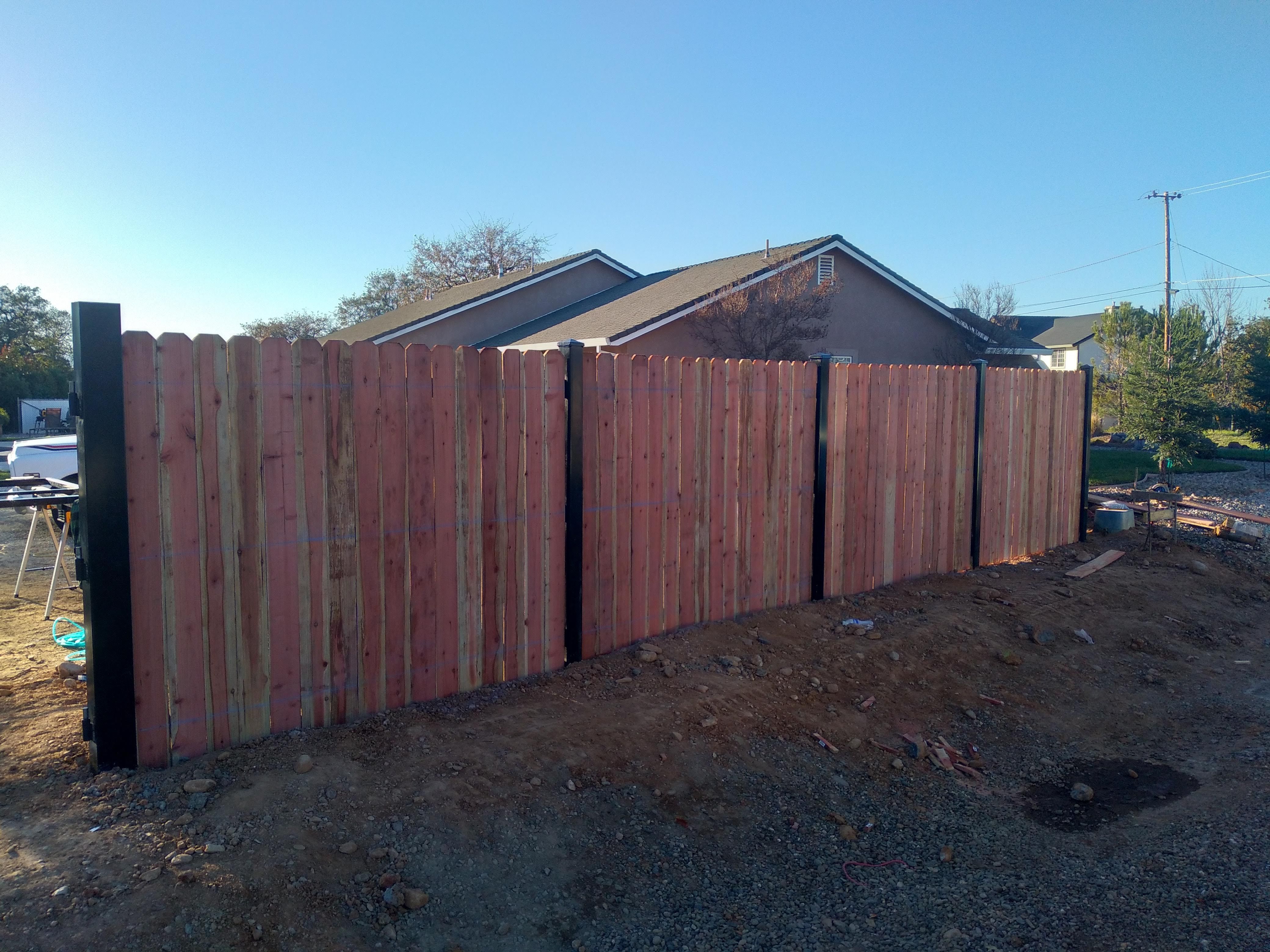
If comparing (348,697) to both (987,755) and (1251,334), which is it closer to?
(987,755)

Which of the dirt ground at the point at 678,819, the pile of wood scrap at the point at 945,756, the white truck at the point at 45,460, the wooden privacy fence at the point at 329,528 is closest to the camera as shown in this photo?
the dirt ground at the point at 678,819

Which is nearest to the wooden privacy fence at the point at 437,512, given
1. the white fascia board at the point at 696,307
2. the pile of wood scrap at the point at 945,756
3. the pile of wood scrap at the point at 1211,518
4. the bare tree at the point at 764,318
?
the pile of wood scrap at the point at 945,756

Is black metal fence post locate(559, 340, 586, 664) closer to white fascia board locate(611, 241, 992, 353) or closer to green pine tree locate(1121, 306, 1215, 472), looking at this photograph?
white fascia board locate(611, 241, 992, 353)

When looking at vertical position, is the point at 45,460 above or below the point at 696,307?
below

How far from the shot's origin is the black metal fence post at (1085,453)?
10461 mm

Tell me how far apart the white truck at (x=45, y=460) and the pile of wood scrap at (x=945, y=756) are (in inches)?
408

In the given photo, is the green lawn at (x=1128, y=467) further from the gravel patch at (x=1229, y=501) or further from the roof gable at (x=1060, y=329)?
the roof gable at (x=1060, y=329)

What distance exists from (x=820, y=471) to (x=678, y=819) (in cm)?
361

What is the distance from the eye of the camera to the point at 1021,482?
9508 mm

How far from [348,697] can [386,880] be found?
129cm

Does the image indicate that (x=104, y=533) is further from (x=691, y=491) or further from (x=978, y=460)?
(x=978, y=460)

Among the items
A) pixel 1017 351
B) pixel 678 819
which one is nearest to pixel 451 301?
pixel 1017 351

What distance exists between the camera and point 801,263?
16.5 meters

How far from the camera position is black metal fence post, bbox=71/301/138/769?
3.64 meters
